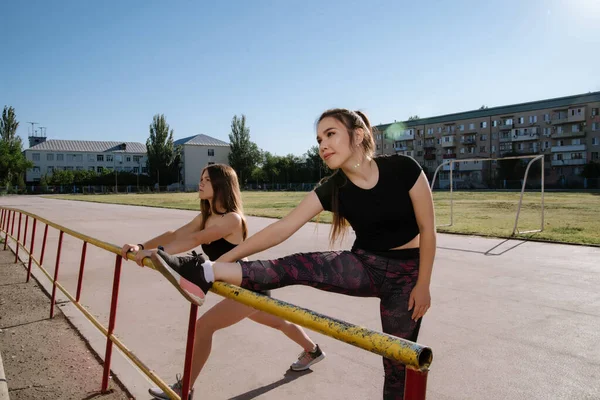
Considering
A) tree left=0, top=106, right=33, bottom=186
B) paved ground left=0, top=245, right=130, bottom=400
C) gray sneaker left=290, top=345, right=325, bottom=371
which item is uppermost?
tree left=0, top=106, right=33, bottom=186

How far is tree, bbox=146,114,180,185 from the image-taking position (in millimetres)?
80062

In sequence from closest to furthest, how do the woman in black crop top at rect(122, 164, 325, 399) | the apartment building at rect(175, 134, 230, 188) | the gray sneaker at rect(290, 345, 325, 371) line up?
the woman in black crop top at rect(122, 164, 325, 399) → the gray sneaker at rect(290, 345, 325, 371) → the apartment building at rect(175, 134, 230, 188)

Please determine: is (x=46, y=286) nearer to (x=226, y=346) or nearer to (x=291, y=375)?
(x=226, y=346)

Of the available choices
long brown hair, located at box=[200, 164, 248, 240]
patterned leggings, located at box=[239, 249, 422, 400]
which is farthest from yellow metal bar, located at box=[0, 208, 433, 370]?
long brown hair, located at box=[200, 164, 248, 240]

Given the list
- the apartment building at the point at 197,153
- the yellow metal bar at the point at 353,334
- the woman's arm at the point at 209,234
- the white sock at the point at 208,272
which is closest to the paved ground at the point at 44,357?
the woman's arm at the point at 209,234

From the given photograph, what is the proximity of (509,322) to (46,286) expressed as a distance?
608cm

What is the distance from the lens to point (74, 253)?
959cm

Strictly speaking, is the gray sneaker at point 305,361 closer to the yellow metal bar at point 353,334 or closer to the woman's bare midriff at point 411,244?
the woman's bare midriff at point 411,244

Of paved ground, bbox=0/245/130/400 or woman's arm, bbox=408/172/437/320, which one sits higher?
woman's arm, bbox=408/172/437/320

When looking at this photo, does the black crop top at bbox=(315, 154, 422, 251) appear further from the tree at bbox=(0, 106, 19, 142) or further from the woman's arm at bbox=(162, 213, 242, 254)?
the tree at bbox=(0, 106, 19, 142)

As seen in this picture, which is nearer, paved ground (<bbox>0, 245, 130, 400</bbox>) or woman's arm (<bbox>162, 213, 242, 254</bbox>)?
woman's arm (<bbox>162, 213, 242, 254</bbox>)

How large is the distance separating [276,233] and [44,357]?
2.88 m

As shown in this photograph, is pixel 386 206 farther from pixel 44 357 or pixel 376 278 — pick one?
pixel 44 357

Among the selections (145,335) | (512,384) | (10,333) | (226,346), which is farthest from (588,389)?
(10,333)
